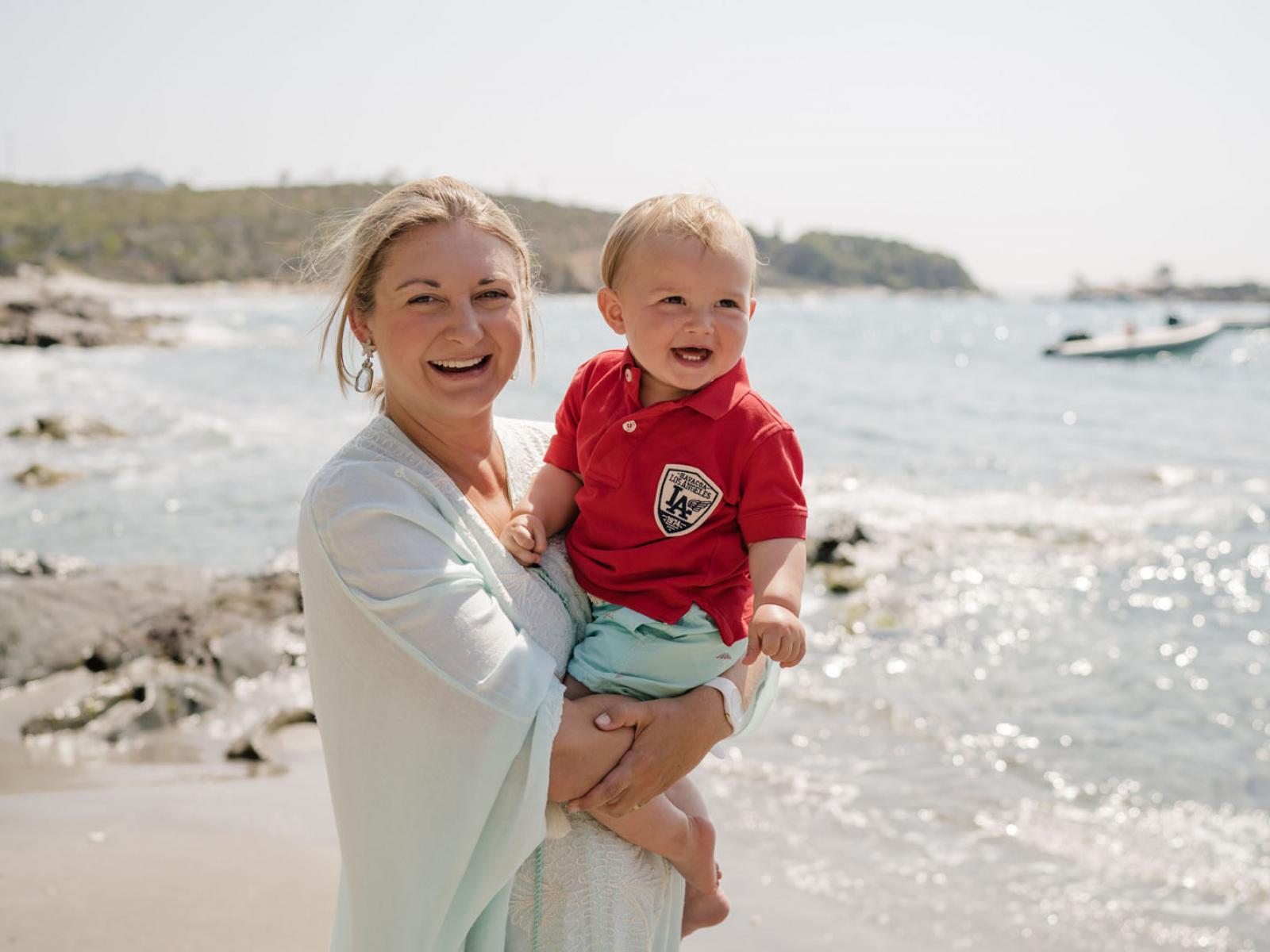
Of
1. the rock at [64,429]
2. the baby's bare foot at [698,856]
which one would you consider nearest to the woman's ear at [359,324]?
the baby's bare foot at [698,856]

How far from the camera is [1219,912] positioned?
17.0 feet

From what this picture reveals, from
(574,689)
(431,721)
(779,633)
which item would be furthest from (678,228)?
(431,721)

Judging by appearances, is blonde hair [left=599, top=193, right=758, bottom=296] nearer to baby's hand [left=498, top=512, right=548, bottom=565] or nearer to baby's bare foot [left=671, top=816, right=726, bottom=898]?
baby's hand [left=498, top=512, right=548, bottom=565]

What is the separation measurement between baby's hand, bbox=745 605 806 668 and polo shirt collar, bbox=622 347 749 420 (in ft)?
1.46

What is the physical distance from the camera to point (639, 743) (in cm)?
210

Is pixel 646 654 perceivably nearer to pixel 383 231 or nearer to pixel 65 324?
pixel 383 231

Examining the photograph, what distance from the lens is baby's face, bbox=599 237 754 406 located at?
7.62 ft

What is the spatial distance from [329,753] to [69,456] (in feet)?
44.8

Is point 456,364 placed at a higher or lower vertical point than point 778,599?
higher

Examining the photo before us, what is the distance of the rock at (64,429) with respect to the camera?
1523cm

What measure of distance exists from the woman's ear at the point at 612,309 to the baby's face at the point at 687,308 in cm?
7

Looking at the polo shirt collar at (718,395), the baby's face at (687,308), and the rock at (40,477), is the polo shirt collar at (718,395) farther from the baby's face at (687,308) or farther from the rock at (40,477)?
the rock at (40,477)

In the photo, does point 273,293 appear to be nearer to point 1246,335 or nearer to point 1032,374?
point 1032,374

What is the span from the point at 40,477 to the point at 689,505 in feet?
39.7
